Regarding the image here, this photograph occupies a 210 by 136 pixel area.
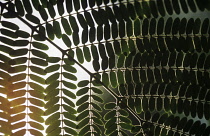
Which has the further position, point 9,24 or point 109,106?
point 109,106

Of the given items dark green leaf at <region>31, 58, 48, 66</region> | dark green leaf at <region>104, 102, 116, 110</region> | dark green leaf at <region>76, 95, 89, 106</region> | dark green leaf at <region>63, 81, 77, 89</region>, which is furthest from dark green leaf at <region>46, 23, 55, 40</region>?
dark green leaf at <region>104, 102, 116, 110</region>

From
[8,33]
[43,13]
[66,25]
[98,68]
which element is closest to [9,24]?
[8,33]

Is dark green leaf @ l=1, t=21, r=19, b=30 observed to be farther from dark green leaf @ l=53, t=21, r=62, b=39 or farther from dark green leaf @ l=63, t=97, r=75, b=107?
dark green leaf @ l=63, t=97, r=75, b=107

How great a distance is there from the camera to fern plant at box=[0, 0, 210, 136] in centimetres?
141

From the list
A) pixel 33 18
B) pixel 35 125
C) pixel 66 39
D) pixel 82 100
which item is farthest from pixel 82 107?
pixel 33 18

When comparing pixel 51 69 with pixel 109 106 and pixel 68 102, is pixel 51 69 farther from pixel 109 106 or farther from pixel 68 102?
pixel 109 106

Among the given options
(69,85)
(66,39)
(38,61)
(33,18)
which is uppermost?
(33,18)

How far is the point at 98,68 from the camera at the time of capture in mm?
1506

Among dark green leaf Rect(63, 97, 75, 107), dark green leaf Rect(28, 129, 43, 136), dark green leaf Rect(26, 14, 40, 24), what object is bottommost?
dark green leaf Rect(28, 129, 43, 136)

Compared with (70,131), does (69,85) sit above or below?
above

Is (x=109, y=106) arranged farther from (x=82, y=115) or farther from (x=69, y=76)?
(x=69, y=76)

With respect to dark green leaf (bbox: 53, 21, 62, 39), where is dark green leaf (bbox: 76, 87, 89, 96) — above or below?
below

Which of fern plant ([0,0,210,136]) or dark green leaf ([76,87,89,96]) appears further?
dark green leaf ([76,87,89,96])

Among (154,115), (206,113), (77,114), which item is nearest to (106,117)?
(77,114)
